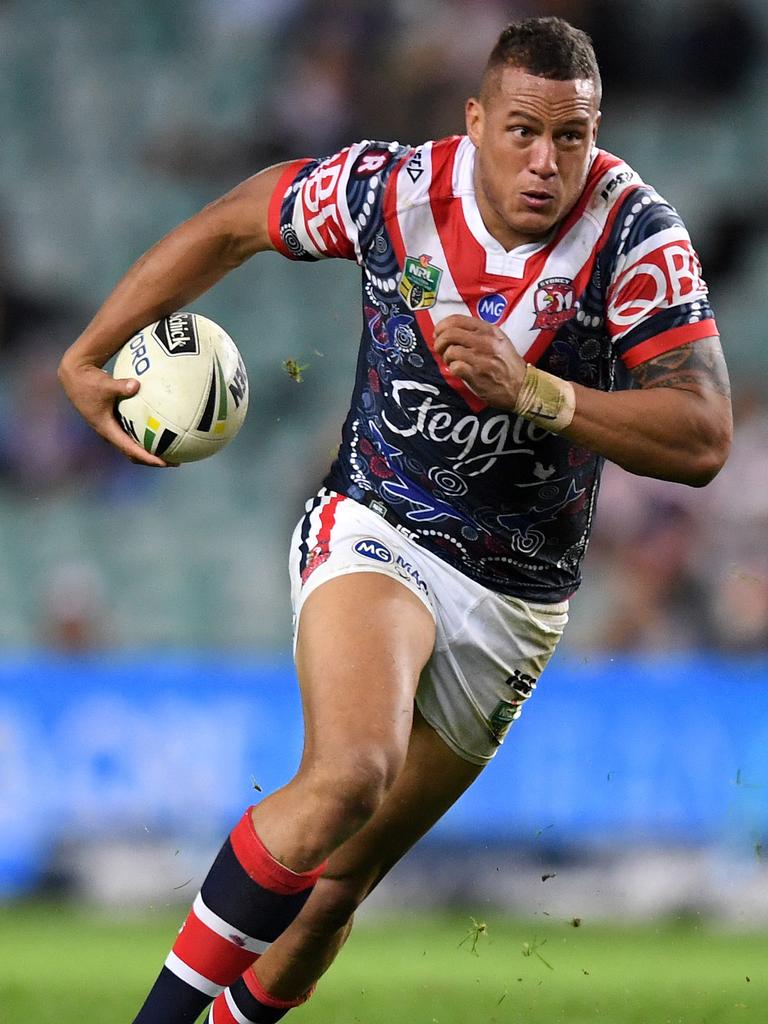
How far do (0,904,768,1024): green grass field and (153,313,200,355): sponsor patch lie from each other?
7.14 feet

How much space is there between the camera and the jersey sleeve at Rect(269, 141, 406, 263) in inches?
183

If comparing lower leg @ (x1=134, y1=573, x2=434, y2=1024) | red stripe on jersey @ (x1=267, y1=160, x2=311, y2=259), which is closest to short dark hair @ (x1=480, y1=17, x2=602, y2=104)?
red stripe on jersey @ (x1=267, y1=160, x2=311, y2=259)

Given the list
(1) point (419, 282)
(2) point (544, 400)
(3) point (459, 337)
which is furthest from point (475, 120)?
(2) point (544, 400)

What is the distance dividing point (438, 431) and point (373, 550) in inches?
15.3

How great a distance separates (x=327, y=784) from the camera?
12.8 feet

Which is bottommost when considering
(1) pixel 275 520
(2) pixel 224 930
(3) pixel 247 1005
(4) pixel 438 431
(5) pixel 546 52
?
(1) pixel 275 520

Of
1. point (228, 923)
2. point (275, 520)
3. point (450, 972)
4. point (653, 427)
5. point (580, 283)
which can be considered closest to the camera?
point (228, 923)

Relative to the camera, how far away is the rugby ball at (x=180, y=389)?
4793mm

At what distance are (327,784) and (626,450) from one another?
110 centimetres

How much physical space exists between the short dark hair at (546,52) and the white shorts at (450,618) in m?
1.24

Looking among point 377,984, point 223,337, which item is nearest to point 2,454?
point 377,984

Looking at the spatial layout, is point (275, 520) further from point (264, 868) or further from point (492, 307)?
point (264, 868)

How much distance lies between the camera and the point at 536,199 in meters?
4.38

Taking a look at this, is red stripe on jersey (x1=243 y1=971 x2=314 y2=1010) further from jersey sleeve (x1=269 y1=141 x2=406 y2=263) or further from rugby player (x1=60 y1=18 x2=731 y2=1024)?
jersey sleeve (x1=269 y1=141 x2=406 y2=263)
